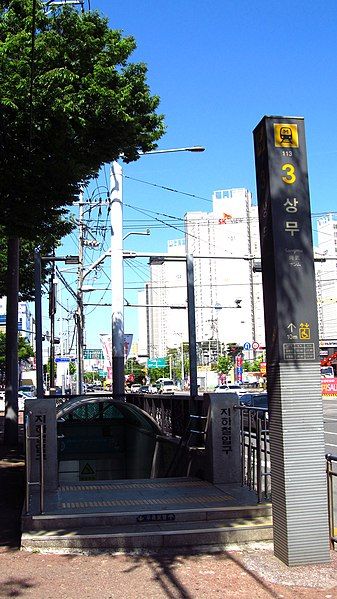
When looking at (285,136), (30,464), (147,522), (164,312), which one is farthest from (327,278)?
(285,136)

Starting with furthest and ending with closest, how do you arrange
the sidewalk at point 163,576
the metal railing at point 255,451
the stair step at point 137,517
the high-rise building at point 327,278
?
1. the high-rise building at point 327,278
2. the metal railing at point 255,451
3. the stair step at point 137,517
4. the sidewalk at point 163,576

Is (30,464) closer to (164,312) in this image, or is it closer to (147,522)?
(147,522)

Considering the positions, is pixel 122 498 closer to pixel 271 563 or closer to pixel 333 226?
pixel 271 563

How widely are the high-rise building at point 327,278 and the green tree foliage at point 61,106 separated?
943cm

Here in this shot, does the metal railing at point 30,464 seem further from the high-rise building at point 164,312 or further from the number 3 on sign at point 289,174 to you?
the high-rise building at point 164,312

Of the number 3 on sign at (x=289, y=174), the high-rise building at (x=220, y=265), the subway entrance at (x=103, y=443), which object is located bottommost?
the subway entrance at (x=103, y=443)

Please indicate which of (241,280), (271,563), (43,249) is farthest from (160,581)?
(241,280)

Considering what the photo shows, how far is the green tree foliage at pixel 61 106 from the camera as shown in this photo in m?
10.4

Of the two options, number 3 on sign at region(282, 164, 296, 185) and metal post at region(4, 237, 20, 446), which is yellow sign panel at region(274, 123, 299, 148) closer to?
number 3 on sign at region(282, 164, 296, 185)

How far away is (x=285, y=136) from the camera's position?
21.1 feet

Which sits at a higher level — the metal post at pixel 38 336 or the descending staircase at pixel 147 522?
the metal post at pixel 38 336

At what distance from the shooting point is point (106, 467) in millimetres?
15406

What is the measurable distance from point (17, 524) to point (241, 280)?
38.2m

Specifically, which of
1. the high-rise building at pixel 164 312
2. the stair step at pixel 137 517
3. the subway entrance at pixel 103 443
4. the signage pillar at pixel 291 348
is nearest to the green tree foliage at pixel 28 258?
the subway entrance at pixel 103 443
